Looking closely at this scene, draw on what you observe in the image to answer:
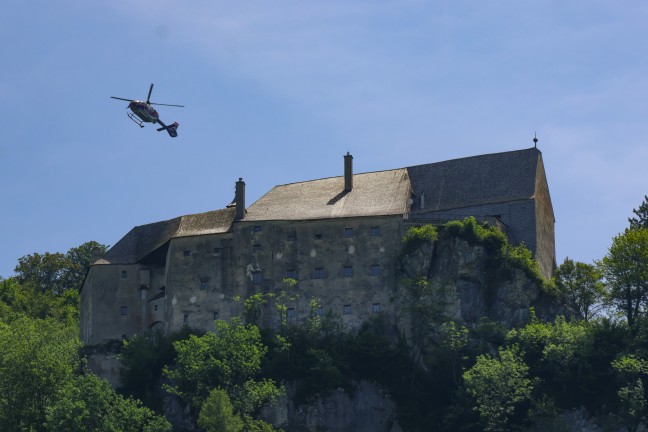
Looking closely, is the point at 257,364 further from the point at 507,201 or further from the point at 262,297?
the point at 507,201

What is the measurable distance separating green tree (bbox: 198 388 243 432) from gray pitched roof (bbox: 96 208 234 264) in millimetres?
15929

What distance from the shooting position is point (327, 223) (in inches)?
3656

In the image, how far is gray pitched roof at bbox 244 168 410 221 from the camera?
9362cm

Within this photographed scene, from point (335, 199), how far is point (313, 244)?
4973mm

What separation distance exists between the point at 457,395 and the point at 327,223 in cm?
1568

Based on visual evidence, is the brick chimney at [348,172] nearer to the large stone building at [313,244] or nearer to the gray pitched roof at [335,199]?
the large stone building at [313,244]

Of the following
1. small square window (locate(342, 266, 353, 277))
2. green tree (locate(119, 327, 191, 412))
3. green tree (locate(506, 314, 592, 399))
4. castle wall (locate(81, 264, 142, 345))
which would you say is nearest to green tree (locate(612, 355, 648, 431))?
green tree (locate(506, 314, 592, 399))

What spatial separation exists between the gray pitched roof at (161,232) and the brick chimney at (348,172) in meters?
8.16

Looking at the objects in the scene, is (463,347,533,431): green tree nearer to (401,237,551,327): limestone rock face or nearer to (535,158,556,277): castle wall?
(401,237,551,327): limestone rock face

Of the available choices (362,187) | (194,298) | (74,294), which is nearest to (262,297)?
(194,298)

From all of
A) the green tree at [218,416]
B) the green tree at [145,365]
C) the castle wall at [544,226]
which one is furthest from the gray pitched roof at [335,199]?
the green tree at [218,416]

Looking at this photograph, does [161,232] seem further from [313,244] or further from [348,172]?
[348,172]

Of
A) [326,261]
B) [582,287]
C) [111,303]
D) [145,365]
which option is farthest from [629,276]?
[111,303]

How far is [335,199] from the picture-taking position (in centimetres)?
9619
